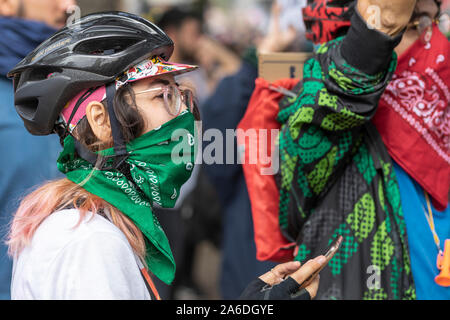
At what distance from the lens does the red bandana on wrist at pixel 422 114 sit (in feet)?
8.29

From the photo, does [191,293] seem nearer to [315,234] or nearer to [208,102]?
[208,102]

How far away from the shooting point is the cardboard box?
3016 mm

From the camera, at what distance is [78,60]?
2098 mm

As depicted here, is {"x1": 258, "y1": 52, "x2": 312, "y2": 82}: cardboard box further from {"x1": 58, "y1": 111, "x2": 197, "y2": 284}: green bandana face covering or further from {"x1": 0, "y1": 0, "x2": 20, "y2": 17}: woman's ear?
{"x1": 0, "y1": 0, "x2": 20, "y2": 17}: woman's ear

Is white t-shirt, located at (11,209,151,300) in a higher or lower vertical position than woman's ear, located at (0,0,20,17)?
lower

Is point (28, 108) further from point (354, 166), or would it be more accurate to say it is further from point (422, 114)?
point (422, 114)

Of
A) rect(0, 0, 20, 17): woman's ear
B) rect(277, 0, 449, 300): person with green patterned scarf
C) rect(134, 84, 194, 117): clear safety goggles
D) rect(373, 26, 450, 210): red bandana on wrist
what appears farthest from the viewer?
rect(0, 0, 20, 17): woman's ear

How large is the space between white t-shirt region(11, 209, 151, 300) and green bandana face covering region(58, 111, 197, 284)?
0.16 meters

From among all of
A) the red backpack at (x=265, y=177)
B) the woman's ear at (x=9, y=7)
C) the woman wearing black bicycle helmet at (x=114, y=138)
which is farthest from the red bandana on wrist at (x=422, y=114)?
the woman's ear at (x=9, y=7)

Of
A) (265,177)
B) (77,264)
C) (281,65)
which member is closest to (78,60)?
(77,264)

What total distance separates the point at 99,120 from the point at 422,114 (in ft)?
4.32

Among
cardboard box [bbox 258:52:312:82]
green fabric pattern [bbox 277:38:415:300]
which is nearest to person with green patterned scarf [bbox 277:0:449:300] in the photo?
green fabric pattern [bbox 277:38:415:300]
